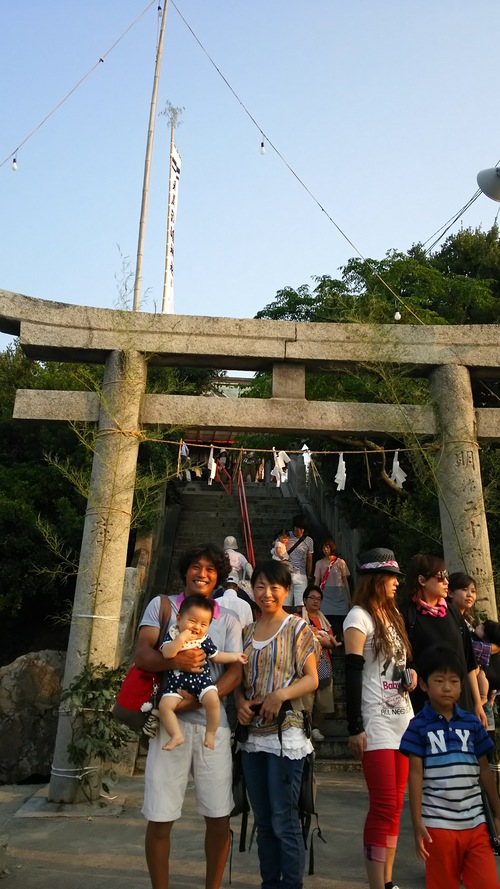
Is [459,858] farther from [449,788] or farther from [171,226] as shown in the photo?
[171,226]

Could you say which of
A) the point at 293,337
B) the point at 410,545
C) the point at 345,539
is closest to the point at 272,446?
the point at 345,539

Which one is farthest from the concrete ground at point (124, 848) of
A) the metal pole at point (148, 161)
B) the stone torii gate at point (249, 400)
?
the metal pole at point (148, 161)

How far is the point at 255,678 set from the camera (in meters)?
3.64

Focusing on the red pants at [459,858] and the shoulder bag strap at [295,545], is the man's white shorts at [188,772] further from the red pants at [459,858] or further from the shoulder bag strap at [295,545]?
the shoulder bag strap at [295,545]

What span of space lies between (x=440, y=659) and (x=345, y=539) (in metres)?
9.32

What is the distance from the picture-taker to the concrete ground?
164 inches

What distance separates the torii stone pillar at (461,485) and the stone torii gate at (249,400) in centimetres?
1

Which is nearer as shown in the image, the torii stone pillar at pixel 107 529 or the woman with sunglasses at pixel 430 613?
the woman with sunglasses at pixel 430 613

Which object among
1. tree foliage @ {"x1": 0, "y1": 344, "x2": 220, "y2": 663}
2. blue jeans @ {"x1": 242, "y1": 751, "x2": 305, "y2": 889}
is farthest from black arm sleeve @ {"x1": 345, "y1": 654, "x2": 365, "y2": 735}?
tree foliage @ {"x1": 0, "y1": 344, "x2": 220, "y2": 663}

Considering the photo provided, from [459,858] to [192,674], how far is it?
1441mm

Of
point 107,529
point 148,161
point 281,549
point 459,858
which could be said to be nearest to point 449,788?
point 459,858

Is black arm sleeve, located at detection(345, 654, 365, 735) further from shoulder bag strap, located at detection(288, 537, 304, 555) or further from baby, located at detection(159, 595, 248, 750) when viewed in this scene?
shoulder bag strap, located at detection(288, 537, 304, 555)

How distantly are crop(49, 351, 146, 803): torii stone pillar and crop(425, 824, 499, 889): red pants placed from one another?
418 cm

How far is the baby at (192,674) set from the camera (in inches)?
138
